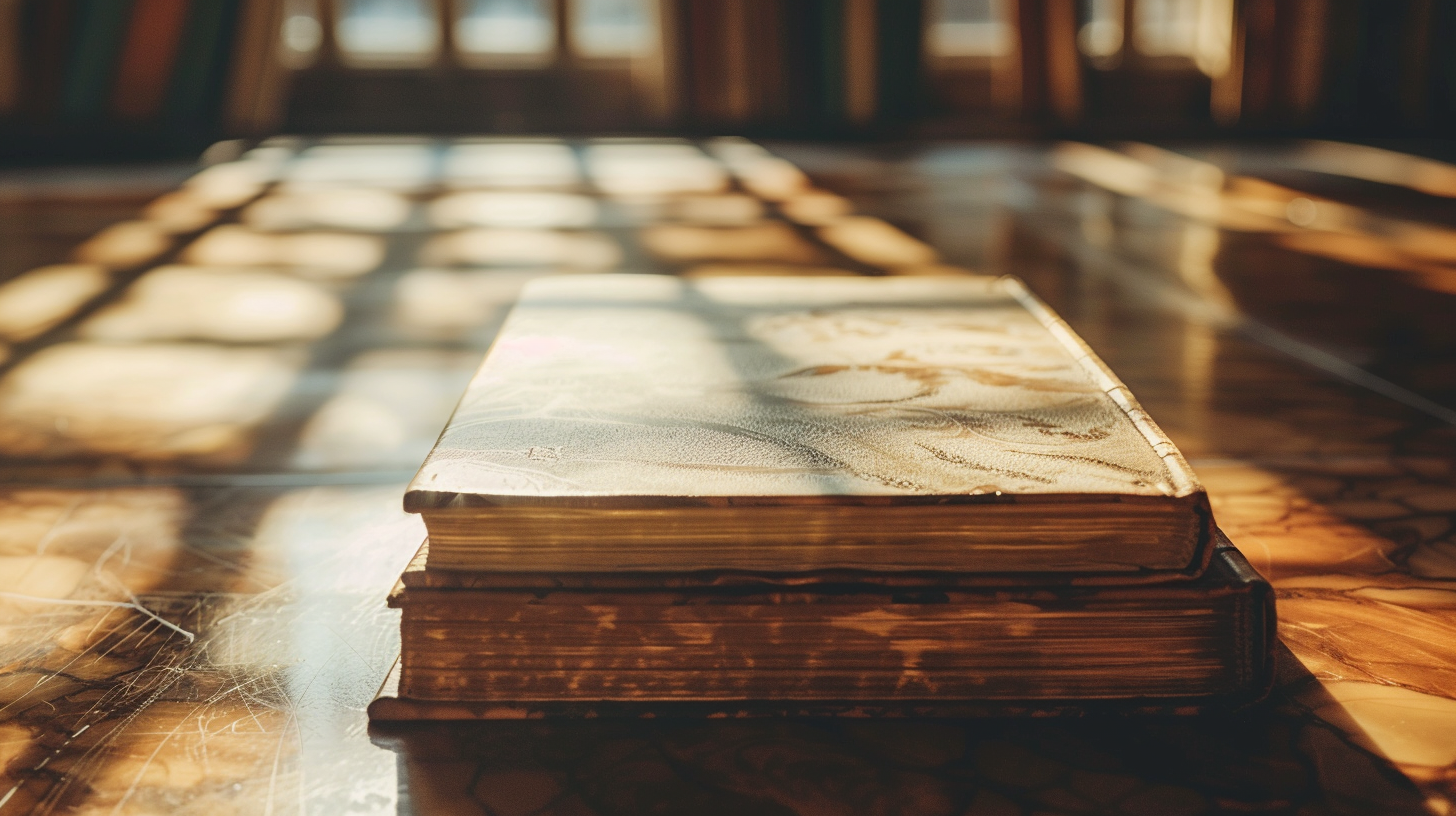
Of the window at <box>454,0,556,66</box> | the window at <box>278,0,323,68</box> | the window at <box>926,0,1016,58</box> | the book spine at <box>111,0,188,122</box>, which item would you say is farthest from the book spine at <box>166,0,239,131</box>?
the window at <box>926,0,1016,58</box>

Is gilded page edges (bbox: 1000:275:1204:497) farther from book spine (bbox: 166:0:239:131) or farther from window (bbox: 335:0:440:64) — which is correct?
window (bbox: 335:0:440:64)

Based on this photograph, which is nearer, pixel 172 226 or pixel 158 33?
pixel 172 226

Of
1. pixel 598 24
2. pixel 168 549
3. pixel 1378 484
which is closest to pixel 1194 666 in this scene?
pixel 1378 484

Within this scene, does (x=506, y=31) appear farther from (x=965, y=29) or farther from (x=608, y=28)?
(x=965, y=29)

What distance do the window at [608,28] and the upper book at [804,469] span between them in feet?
12.4

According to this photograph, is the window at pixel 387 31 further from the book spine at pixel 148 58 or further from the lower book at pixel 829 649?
the lower book at pixel 829 649

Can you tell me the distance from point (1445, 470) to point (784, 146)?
2.59 meters

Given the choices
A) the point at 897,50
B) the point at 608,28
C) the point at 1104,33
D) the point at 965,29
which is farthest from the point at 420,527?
the point at 1104,33

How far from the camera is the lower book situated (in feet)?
1.18

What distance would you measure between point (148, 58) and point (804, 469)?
3319 millimetres

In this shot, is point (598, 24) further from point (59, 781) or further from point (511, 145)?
point (59, 781)

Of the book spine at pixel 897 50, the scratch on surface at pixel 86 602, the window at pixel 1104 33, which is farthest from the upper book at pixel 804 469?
the window at pixel 1104 33

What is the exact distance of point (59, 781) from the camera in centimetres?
32

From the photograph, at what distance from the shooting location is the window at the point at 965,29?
4.30 metres
